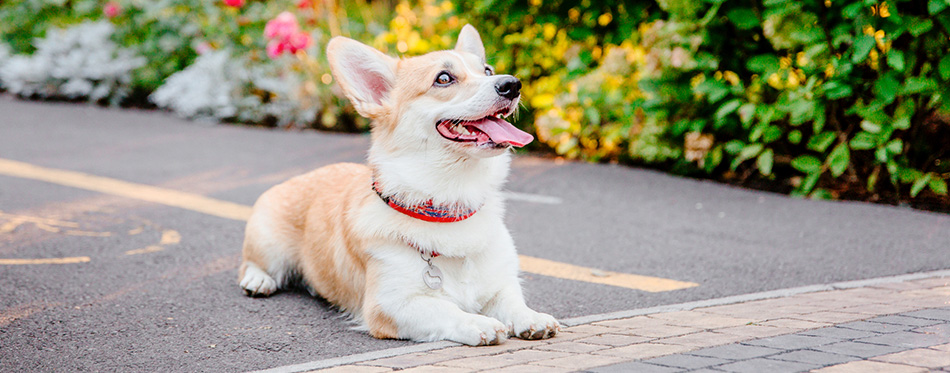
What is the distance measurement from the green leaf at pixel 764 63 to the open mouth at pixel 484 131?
13.3ft

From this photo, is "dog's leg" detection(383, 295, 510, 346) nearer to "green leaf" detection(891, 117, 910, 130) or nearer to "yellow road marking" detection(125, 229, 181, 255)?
"yellow road marking" detection(125, 229, 181, 255)

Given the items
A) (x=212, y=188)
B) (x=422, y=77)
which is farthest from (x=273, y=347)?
(x=212, y=188)

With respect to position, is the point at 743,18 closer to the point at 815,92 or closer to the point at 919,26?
the point at 815,92

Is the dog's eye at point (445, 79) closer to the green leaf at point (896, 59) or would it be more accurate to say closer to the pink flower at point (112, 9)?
the green leaf at point (896, 59)

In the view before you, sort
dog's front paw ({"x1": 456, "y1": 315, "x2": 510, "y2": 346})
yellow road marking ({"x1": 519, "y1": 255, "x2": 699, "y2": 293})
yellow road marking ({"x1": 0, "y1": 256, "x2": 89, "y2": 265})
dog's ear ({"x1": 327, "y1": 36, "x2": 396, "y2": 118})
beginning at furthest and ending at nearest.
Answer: yellow road marking ({"x1": 0, "y1": 256, "x2": 89, "y2": 265}) → yellow road marking ({"x1": 519, "y1": 255, "x2": 699, "y2": 293}) → dog's ear ({"x1": 327, "y1": 36, "x2": 396, "y2": 118}) → dog's front paw ({"x1": 456, "y1": 315, "x2": 510, "y2": 346})

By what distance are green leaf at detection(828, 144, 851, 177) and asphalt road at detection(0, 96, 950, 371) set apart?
276mm

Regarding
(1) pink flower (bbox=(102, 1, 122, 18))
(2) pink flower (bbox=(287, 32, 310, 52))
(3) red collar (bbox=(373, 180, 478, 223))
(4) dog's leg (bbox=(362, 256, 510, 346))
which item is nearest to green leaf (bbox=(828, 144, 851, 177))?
(3) red collar (bbox=(373, 180, 478, 223))

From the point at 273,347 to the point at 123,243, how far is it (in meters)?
2.72

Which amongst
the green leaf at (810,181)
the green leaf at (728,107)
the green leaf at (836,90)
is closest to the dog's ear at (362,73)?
the green leaf at (836,90)

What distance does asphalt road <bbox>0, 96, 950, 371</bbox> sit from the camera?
3633mm

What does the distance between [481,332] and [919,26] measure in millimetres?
4429

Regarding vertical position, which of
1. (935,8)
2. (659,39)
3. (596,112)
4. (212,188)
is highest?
(935,8)

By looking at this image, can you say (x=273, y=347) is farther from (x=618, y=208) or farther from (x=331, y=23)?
(x=331, y=23)

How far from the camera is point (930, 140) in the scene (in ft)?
22.0
